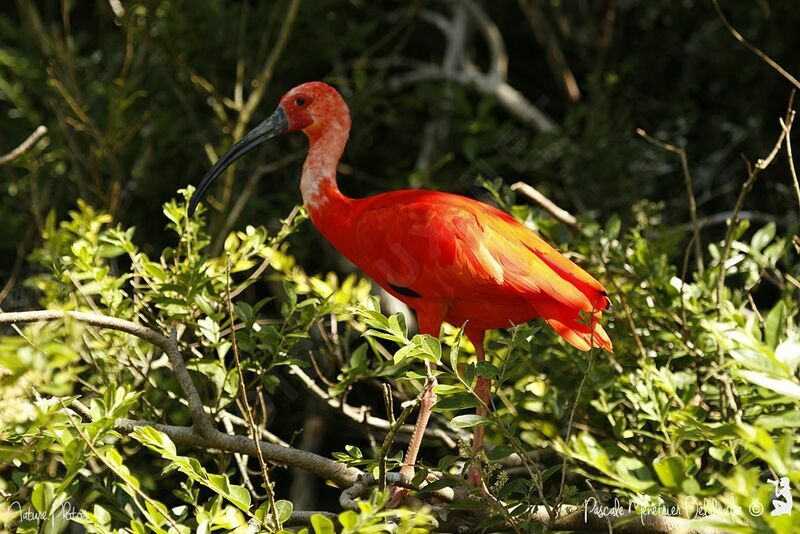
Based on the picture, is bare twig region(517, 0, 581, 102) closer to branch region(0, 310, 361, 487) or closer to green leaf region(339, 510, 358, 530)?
branch region(0, 310, 361, 487)

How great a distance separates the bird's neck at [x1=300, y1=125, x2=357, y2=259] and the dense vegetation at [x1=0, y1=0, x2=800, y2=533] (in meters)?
0.08

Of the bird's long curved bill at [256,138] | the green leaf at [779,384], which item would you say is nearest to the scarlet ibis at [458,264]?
the bird's long curved bill at [256,138]

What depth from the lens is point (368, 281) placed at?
4711 mm

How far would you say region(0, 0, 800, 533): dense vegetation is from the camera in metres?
1.95

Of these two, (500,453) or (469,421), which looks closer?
(469,421)

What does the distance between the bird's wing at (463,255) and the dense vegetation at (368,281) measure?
20cm

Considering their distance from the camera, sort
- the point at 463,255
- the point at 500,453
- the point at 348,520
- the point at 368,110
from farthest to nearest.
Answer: the point at 368,110
the point at 463,255
the point at 500,453
the point at 348,520

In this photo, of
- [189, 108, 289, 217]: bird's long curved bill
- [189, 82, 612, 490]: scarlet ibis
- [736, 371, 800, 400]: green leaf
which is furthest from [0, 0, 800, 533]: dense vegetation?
[189, 108, 289, 217]: bird's long curved bill

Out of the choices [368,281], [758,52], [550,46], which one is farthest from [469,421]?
[550,46]

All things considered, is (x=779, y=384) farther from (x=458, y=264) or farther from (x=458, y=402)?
(x=458, y=264)

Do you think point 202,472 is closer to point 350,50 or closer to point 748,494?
point 748,494
